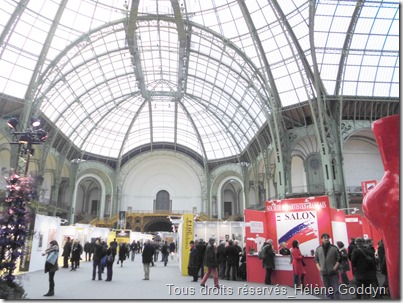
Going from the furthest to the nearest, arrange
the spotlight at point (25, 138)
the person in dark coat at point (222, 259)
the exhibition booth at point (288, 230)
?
1. the person in dark coat at point (222, 259)
2. the exhibition booth at point (288, 230)
3. the spotlight at point (25, 138)

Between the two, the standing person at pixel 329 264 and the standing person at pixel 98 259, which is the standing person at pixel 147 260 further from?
the standing person at pixel 329 264

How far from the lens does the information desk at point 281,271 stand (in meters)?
12.6

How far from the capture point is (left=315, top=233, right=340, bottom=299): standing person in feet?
28.2

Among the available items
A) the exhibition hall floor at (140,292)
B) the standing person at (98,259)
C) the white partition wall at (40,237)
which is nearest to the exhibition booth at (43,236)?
the white partition wall at (40,237)

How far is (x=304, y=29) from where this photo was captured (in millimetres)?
27078

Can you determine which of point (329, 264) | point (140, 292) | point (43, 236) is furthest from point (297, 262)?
point (43, 236)

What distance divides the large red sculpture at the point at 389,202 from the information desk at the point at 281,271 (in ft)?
32.9

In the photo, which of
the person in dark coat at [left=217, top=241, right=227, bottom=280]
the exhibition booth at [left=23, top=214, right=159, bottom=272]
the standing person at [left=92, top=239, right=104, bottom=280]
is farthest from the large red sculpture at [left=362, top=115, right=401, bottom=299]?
the standing person at [left=92, top=239, right=104, bottom=280]

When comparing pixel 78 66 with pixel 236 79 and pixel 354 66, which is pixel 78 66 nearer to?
pixel 236 79

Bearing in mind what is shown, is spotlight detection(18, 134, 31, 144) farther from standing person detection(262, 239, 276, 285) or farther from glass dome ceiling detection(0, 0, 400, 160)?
glass dome ceiling detection(0, 0, 400, 160)

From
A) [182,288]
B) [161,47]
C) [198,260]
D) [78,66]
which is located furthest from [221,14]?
[182,288]

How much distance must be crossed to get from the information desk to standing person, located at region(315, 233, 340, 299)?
3.72m

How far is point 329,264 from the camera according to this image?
28.3 ft

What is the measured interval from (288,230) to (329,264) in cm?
612
